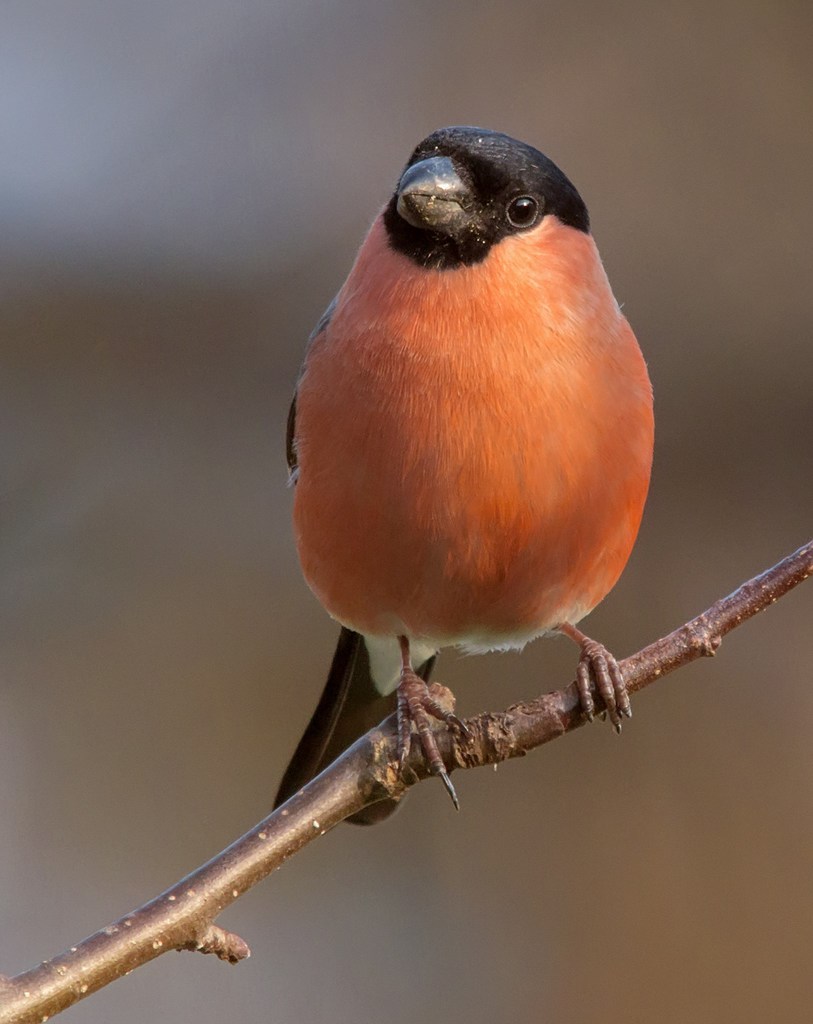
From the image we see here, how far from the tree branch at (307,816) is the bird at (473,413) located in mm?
32

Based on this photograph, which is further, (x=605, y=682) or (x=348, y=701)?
(x=348, y=701)

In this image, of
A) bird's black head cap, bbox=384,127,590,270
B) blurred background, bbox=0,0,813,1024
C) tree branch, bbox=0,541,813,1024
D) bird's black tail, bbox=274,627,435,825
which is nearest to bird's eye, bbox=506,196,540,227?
bird's black head cap, bbox=384,127,590,270

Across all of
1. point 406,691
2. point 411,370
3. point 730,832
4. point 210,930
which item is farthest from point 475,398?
point 730,832

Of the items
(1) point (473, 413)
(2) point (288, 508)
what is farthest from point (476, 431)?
(2) point (288, 508)

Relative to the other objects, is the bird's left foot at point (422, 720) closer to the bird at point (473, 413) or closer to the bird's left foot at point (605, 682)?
the bird at point (473, 413)

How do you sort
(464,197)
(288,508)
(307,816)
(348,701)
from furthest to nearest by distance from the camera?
(288,508) → (348,701) → (464,197) → (307,816)

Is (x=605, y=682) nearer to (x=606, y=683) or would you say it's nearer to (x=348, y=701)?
(x=606, y=683)

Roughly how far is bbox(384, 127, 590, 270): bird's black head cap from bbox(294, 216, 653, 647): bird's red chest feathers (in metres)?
0.02

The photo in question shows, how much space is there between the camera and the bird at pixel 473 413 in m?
1.21

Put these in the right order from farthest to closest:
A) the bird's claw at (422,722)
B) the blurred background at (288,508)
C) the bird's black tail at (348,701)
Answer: the blurred background at (288,508)
the bird's black tail at (348,701)
the bird's claw at (422,722)

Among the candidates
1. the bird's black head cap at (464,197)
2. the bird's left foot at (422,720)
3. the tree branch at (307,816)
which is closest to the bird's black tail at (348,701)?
the bird's left foot at (422,720)

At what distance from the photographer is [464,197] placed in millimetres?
1245

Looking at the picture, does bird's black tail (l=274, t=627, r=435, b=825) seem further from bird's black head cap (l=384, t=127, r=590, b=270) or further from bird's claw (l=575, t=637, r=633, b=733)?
bird's black head cap (l=384, t=127, r=590, b=270)

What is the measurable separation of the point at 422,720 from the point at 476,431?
0.92 ft
